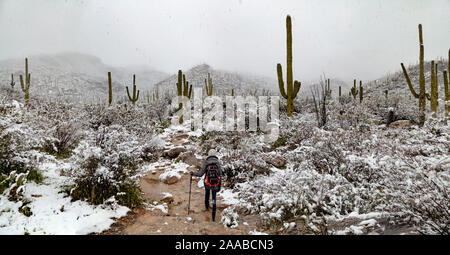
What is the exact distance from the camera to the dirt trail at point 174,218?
4129mm

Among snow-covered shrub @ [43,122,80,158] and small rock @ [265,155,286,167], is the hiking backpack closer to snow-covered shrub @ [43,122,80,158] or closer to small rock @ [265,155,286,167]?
small rock @ [265,155,286,167]

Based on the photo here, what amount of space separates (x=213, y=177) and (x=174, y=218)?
3.85ft

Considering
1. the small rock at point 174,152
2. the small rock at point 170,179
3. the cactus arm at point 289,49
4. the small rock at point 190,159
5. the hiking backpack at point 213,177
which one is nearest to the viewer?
the hiking backpack at point 213,177

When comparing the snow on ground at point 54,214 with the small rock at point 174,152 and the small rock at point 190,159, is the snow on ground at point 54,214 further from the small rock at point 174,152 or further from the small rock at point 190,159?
the small rock at point 174,152

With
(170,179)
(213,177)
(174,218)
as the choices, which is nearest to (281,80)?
(170,179)

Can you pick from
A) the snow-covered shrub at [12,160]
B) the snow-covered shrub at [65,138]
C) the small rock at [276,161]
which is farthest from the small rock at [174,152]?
the snow-covered shrub at [12,160]

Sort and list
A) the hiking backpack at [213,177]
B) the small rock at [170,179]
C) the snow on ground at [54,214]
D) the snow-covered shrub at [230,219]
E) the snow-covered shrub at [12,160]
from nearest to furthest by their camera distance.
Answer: the snow on ground at [54,214], the snow-covered shrub at [12,160], the snow-covered shrub at [230,219], the hiking backpack at [213,177], the small rock at [170,179]

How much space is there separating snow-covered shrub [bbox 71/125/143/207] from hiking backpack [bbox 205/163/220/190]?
1.65 m

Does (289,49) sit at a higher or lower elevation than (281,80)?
higher

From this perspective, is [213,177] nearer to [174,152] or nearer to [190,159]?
[190,159]

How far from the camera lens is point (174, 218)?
477 cm

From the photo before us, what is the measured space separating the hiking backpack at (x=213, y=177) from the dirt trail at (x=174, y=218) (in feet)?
2.42
